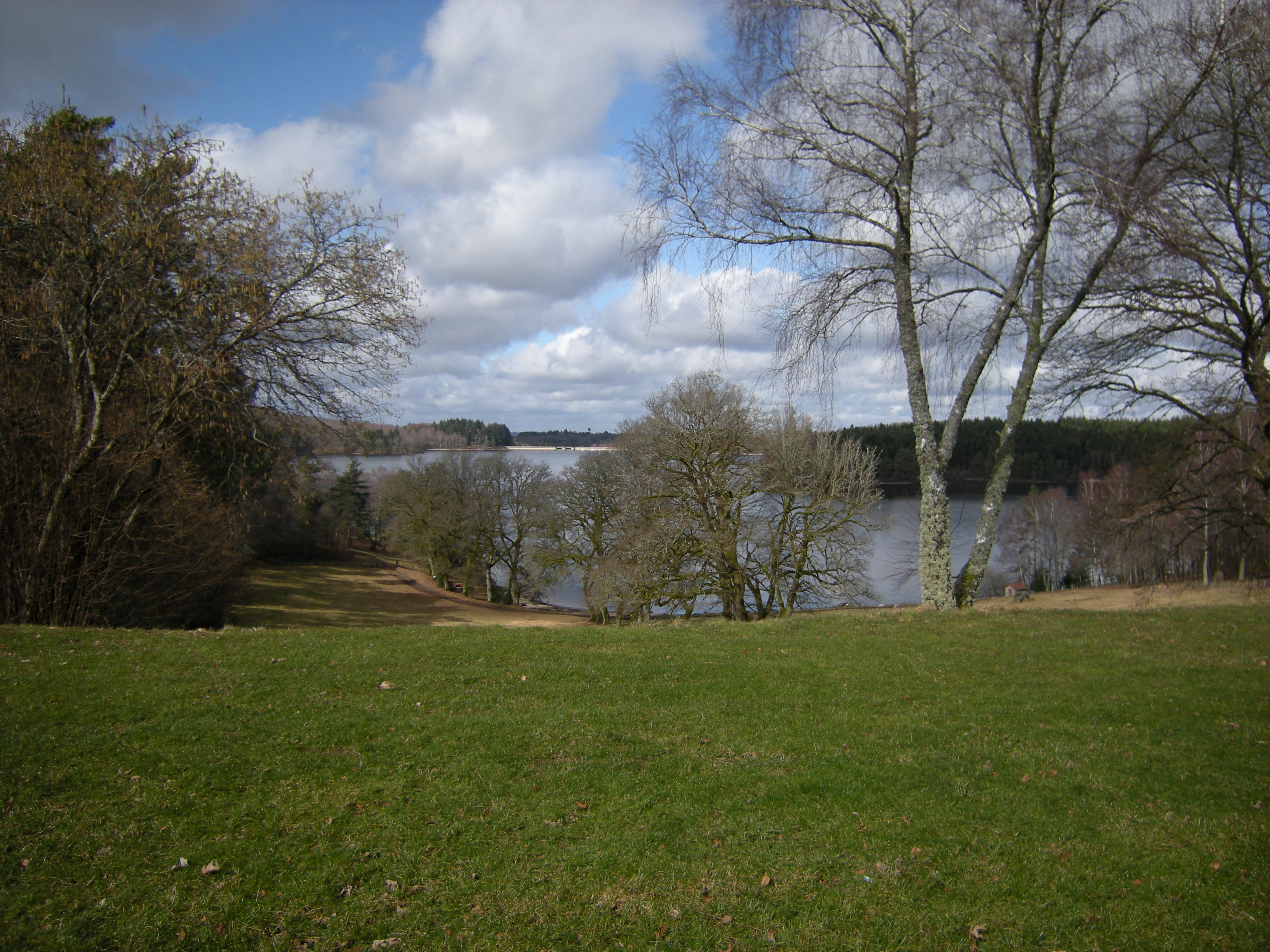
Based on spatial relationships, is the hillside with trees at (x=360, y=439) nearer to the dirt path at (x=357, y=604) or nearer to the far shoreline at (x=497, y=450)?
the far shoreline at (x=497, y=450)

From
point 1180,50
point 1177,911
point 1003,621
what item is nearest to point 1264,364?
point 1180,50

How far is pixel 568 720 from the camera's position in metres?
6.12

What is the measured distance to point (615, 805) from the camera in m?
4.68

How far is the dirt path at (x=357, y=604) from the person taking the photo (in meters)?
27.1

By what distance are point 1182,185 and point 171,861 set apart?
15178 millimetres

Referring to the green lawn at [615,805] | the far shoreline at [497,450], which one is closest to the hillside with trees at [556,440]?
the far shoreline at [497,450]

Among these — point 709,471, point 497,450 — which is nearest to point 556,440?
point 497,450

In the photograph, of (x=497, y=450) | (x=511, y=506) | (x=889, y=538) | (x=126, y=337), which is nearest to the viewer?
(x=126, y=337)

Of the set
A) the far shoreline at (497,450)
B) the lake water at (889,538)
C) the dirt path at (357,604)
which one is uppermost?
the far shoreline at (497,450)

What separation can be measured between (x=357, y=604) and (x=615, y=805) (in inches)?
1272

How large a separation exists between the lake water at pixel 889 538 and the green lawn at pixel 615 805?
2034 centimetres

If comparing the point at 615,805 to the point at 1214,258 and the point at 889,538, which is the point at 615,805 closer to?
the point at 1214,258

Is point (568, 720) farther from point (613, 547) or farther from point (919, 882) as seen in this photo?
point (613, 547)

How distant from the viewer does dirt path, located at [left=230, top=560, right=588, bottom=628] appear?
88.9ft
